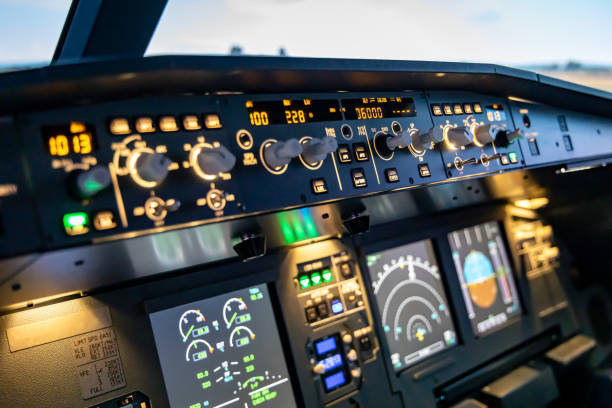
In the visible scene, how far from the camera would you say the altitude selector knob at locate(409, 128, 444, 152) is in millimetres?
1635

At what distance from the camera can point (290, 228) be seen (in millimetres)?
1730

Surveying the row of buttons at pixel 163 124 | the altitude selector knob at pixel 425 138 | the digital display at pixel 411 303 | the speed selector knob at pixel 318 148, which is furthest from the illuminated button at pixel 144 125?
the digital display at pixel 411 303

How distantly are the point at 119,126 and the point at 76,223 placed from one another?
27 cm

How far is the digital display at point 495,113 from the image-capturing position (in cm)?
202

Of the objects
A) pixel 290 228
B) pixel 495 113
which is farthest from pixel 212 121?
pixel 495 113

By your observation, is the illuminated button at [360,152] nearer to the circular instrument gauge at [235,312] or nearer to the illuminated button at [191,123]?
the illuminated button at [191,123]

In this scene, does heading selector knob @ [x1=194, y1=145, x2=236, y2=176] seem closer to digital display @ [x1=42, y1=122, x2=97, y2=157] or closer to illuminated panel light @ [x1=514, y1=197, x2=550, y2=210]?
digital display @ [x1=42, y1=122, x2=97, y2=157]

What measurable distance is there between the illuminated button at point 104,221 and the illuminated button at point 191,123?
31 centimetres

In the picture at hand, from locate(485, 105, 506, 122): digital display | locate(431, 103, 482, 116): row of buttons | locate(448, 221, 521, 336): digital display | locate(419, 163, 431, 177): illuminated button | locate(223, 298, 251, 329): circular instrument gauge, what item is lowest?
locate(448, 221, 521, 336): digital display

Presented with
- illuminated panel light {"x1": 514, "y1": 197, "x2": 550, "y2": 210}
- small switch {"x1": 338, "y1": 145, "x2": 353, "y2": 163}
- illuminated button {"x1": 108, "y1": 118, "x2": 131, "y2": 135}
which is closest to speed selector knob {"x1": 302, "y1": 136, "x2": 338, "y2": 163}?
small switch {"x1": 338, "y1": 145, "x2": 353, "y2": 163}

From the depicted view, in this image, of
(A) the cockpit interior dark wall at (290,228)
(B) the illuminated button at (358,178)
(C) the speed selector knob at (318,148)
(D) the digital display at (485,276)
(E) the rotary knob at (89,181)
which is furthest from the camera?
(D) the digital display at (485,276)

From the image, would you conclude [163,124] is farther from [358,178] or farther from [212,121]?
[358,178]

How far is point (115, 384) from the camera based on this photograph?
1611mm

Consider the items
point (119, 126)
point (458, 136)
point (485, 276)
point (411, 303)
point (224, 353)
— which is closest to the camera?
point (119, 126)
